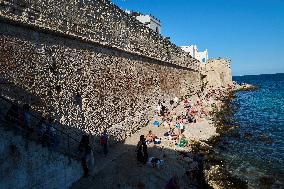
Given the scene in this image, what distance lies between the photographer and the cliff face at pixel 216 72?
48.2 metres

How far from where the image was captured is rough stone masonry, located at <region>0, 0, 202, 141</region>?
9.23 metres

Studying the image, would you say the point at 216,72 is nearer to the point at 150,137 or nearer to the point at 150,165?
the point at 150,137

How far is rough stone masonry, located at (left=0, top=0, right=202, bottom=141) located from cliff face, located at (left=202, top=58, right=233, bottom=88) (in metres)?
29.2

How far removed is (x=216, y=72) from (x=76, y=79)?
132 feet

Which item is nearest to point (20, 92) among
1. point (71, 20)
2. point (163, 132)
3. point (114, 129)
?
point (71, 20)

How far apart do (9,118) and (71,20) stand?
5.39 metres

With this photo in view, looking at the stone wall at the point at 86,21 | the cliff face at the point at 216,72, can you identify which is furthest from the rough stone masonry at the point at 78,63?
the cliff face at the point at 216,72

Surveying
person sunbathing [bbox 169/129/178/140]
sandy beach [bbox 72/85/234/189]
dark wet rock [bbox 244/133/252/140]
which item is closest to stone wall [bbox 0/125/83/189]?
sandy beach [bbox 72/85/234/189]

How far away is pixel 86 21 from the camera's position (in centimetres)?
1291

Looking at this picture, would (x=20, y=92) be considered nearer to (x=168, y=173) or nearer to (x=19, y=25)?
(x=19, y=25)

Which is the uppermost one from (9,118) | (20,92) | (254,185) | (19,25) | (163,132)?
(19,25)

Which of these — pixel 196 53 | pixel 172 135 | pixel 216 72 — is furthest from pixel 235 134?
pixel 196 53

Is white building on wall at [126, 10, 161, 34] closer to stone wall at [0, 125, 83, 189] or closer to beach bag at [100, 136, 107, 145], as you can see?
beach bag at [100, 136, 107, 145]

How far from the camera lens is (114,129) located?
47.1 feet
